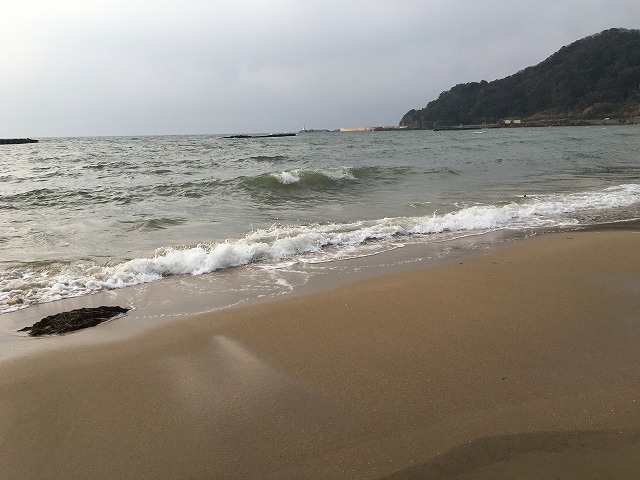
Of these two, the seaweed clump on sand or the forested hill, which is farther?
the forested hill

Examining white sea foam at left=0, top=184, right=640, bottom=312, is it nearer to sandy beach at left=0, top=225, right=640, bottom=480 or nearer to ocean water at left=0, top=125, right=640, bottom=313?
ocean water at left=0, top=125, right=640, bottom=313

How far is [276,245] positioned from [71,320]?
2.96 m

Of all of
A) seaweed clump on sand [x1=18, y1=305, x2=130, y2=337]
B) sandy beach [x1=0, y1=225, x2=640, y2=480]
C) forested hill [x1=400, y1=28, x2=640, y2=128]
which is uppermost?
forested hill [x1=400, y1=28, x2=640, y2=128]

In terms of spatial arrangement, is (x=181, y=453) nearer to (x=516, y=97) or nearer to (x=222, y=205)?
(x=222, y=205)

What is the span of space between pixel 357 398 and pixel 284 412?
1.51ft

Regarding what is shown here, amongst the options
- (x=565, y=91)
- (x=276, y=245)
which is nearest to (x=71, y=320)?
(x=276, y=245)

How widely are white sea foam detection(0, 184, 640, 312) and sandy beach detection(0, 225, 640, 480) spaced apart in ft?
5.50

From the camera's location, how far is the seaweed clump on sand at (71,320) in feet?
12.5

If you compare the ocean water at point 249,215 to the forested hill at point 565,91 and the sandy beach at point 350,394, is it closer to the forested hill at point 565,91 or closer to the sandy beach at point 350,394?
the sandy beach at point 350,394

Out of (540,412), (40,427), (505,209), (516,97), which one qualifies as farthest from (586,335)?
(516,97)

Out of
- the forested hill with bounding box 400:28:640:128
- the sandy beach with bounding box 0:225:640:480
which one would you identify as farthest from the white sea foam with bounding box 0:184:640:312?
the forested hill with bounding box 400:28:640:128

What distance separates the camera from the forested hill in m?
86.6

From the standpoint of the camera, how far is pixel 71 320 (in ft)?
12.9

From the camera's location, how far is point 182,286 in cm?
502
